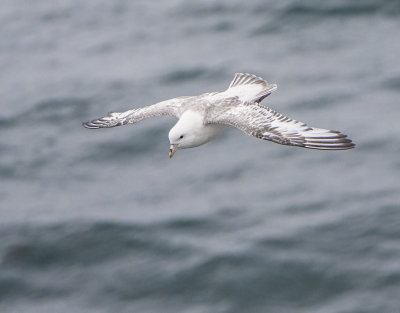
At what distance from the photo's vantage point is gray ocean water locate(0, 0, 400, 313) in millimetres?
16641

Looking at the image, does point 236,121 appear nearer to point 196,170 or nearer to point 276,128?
point 276,128

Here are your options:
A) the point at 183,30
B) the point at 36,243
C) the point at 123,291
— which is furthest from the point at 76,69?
the point at 123,291

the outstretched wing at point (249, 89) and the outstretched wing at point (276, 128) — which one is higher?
the outstretched wing at point (249, 89)

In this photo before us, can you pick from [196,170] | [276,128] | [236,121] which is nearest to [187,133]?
[236,121]

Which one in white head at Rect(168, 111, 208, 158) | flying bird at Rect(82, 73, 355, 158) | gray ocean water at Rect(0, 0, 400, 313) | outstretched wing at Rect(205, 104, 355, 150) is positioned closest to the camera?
outstretched wing at Rect(205, 104, 355, 150)

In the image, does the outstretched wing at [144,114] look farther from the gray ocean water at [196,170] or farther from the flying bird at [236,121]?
the gray ocean water at [196,170]

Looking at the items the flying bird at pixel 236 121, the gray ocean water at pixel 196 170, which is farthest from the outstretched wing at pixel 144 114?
the gray ocean water at pixel 196 170

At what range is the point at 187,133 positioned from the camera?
1265cm

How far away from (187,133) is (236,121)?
754mm

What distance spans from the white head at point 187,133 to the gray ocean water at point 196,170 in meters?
4.50

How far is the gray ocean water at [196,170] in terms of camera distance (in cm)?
1664

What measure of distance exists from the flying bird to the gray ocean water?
13.5ft

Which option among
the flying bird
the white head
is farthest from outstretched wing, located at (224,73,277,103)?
the white head

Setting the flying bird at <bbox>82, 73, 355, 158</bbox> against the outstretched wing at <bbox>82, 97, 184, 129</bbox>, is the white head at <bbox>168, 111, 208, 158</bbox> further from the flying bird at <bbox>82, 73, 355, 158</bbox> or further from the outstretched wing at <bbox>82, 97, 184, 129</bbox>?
the outstretched wing at <bbox>82, 97, 184, 129</bbox>
